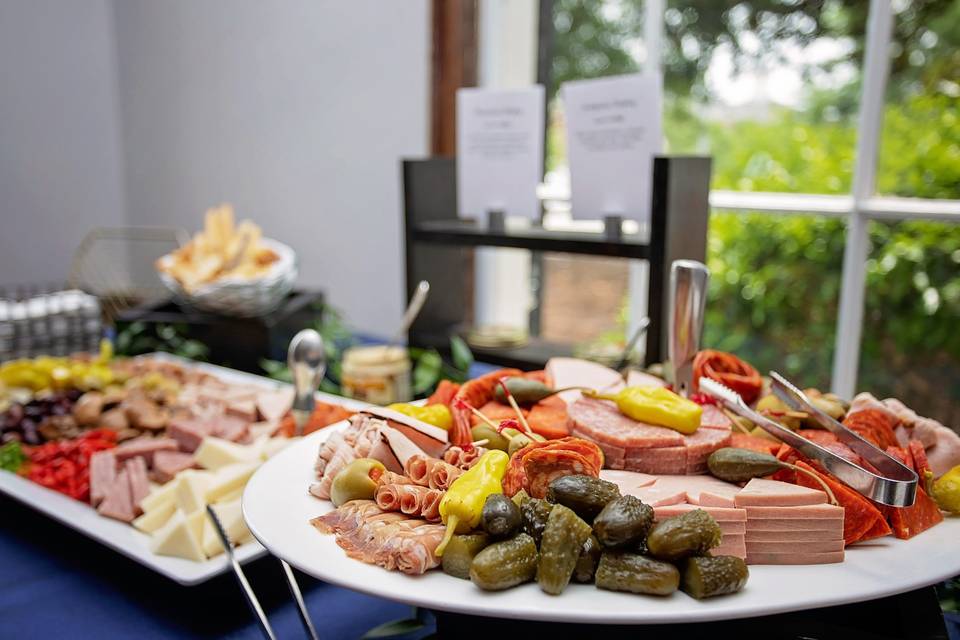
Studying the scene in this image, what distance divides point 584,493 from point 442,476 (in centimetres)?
15

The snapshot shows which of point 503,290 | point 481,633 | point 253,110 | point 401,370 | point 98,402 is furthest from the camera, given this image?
point 253,110

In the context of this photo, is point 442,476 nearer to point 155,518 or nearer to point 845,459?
point 845,459

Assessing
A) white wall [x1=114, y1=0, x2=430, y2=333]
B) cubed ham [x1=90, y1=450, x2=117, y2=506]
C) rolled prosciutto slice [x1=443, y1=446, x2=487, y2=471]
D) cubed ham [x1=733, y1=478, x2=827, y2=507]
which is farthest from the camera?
white wall [x1=114, y1=0, x2=430, y2=333]

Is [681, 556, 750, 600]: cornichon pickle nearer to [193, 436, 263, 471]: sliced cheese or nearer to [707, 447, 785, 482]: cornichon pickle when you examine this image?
[707, 447, 785, 482]: cornichon pickle

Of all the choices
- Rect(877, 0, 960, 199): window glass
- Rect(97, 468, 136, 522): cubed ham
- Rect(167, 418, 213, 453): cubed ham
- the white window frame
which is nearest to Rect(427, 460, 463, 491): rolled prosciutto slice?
Rect(97, 468, 136, 522): cubed ham

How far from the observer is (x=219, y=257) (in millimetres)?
2014

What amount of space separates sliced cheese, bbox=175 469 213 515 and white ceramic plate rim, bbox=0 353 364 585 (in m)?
0.06

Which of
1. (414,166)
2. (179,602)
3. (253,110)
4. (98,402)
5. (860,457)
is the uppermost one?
(253,110)

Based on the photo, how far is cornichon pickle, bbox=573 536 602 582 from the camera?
62 centimetres

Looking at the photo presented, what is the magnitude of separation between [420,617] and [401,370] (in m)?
0.69

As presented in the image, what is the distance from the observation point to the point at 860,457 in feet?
2.47

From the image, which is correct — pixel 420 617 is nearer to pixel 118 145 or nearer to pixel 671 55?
pixel 671 55

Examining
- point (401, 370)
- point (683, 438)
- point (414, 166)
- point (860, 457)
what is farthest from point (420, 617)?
point (414, 166)

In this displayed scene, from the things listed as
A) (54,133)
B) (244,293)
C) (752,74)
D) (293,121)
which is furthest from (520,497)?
(54,133)
